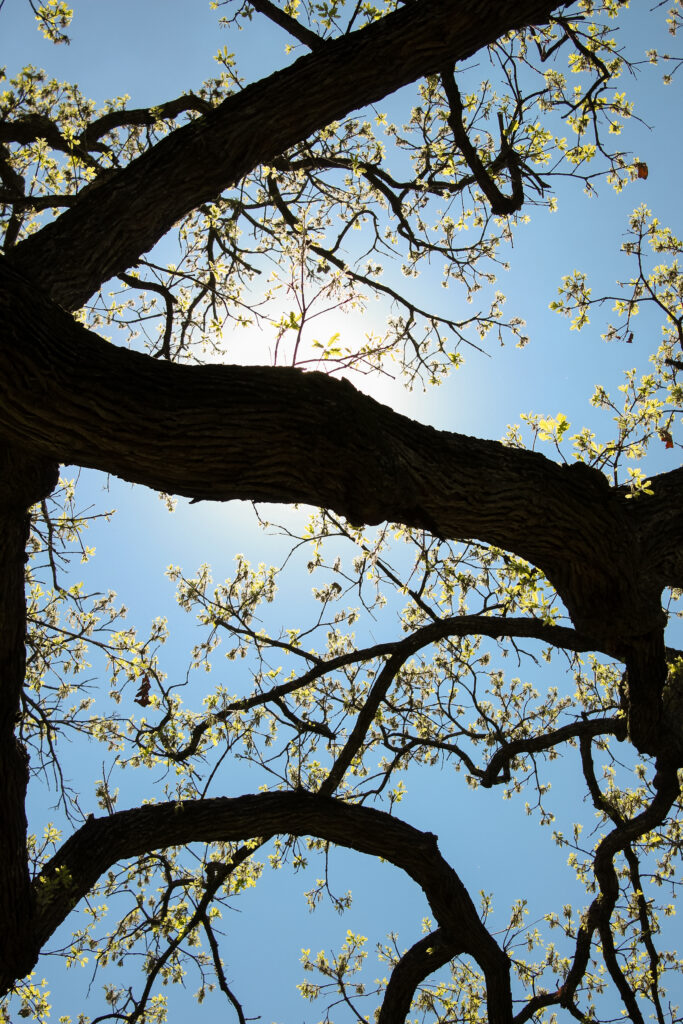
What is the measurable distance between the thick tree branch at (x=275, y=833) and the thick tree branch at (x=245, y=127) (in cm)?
337

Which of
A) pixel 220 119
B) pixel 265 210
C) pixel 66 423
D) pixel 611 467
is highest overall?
pixel 265 210

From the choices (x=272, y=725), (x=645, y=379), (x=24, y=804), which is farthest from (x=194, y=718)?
(x=645, y=379)

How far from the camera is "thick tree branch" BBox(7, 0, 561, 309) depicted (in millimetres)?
3883

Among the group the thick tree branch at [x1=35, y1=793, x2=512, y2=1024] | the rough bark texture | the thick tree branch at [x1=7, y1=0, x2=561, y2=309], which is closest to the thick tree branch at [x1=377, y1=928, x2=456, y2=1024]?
the thick tree branch at [x1=35, y1=793, x2=512, y2=1024]

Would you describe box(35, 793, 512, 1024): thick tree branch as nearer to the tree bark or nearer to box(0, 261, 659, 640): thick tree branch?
the tree bark

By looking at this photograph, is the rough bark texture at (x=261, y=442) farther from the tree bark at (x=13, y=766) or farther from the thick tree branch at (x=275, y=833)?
the thick tree branch at (x=275, y=833)

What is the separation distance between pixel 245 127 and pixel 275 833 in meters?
4.64

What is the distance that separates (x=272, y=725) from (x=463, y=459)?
381 cm

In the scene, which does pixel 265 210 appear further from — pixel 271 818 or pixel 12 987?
pixel 12 987

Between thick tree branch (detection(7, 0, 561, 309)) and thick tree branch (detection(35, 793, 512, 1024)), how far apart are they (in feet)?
11.0

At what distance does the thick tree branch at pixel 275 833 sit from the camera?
172 inches

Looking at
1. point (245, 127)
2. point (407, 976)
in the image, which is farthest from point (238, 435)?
point (407, 976)

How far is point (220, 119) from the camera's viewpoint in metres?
3.91

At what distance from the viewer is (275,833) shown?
5.12 m
